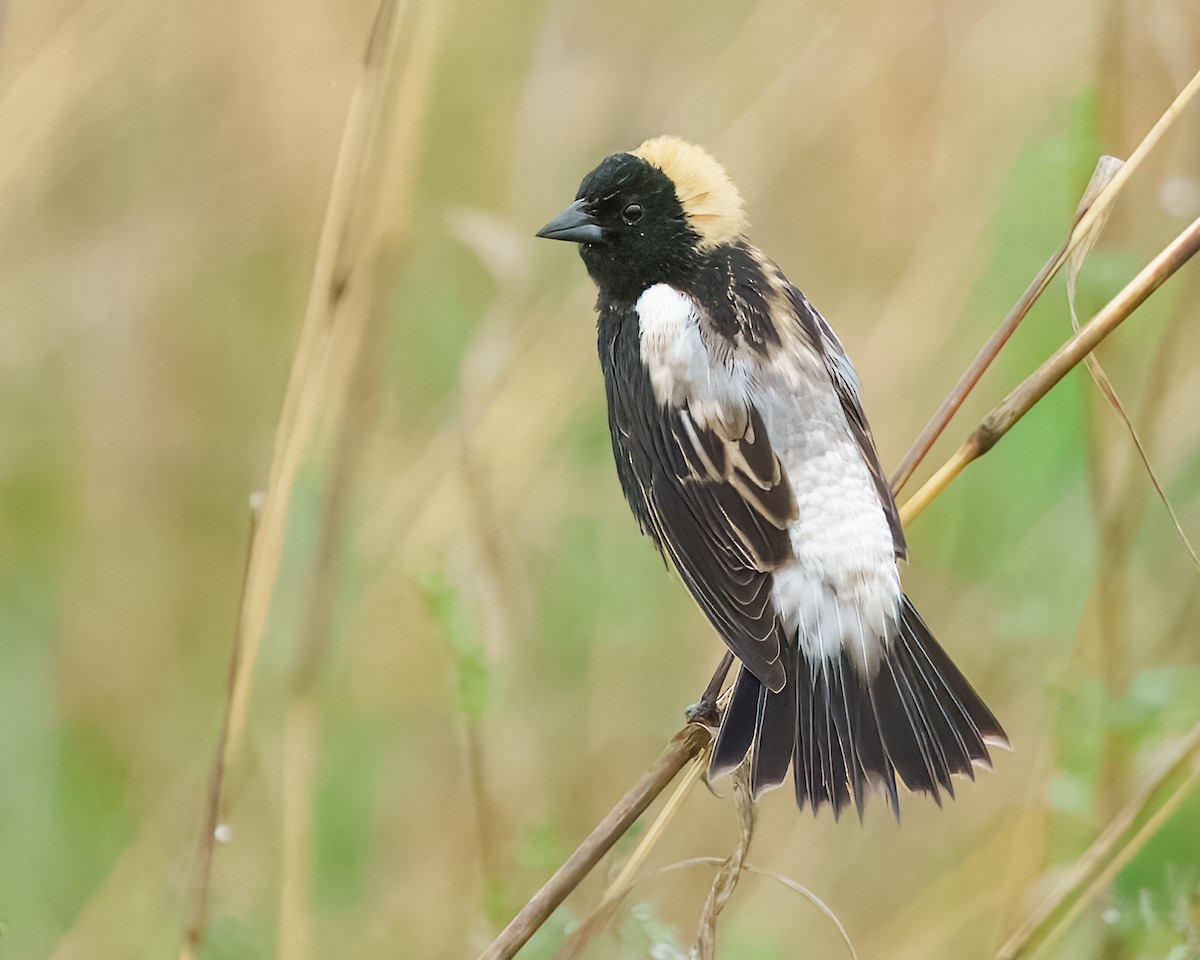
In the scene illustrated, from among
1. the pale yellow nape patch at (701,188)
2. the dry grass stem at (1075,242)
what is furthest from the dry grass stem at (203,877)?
the pale yellow nape patch at (701,188)

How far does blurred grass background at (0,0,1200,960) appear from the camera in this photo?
7.27 ft

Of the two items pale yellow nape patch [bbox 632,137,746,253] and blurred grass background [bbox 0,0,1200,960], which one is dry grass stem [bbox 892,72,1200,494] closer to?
blurred grass background [bbox 0,0,1200,960]

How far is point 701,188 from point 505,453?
589mm

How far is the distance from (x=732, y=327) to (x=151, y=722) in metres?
1.34

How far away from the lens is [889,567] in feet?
6.48

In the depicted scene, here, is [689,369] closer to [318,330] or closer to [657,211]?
[657,211]

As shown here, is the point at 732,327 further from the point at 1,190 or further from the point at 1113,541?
the point at 1,190

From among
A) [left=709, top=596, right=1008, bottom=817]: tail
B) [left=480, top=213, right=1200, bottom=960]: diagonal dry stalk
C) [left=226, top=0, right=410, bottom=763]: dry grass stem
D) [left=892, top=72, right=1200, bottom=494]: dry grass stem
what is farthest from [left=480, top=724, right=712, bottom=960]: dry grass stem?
[left=892, top=72, right=1200, bottom=494]: dry grass stem

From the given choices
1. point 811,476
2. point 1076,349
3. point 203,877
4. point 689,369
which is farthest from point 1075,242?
A: point 203,877

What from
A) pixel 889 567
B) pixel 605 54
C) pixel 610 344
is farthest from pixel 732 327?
pixel 605 54

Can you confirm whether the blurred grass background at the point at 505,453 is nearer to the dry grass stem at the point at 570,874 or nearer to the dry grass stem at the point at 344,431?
the dry grass stem at the point at 344,431

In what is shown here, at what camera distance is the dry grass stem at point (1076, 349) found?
1536 millimetres

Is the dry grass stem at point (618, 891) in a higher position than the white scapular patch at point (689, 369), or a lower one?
lower

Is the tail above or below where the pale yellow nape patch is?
below
